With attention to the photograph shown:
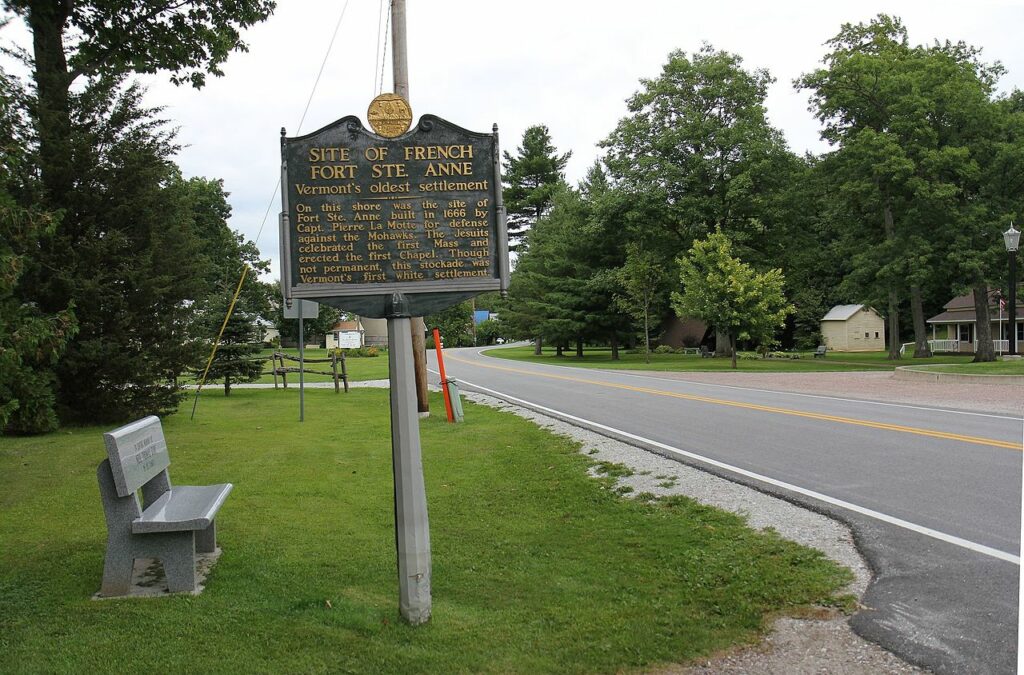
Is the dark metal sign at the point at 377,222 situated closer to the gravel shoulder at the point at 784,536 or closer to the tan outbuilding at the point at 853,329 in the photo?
the gravel shoulder at the point at 784,536

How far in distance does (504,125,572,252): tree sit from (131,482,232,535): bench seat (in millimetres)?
73978

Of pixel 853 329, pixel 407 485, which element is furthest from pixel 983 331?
pixel 407 485

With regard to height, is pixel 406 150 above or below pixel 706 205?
below

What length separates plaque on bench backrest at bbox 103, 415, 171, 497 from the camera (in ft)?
15.8

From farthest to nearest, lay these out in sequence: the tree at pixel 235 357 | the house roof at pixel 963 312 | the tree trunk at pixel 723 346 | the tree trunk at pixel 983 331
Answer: the house roof at pixel 963 312
the tree trunk at pixel 723 346
the tree trunk at pixel 983 331
the tree at pixel 235 357

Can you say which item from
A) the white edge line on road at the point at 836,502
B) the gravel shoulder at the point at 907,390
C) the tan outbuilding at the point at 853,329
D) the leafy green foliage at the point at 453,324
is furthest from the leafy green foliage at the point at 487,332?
the white edge line on road at the point at 836,502

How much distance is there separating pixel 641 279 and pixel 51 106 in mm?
35794

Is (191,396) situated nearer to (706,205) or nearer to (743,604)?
(743,604)

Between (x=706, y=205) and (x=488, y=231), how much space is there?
41257mm

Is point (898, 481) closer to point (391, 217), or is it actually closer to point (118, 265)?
point (391, 217)

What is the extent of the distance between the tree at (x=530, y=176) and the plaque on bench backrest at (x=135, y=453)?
74083mm

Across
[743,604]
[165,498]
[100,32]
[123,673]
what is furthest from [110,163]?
[743,604]

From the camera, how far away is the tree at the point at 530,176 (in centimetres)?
7956

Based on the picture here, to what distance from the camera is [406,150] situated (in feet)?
16.5
